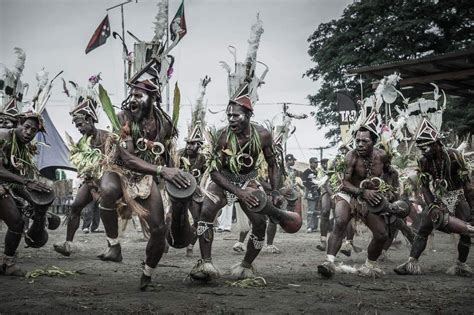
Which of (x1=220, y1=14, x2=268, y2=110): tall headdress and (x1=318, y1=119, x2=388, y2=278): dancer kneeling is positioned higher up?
(x1=220, y1=14, x2=268, y2=110): tall headdress

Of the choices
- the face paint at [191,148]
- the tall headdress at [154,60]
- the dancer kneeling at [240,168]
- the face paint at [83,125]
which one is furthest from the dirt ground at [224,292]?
the face paint at [191,148]

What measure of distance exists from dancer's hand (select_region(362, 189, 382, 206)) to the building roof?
584 cm

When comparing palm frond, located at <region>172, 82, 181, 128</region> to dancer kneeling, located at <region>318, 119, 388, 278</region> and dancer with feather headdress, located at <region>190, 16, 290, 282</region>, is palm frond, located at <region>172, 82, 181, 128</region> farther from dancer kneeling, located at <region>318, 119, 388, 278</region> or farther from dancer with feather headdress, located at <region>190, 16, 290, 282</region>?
dancer kneeling, located at <region>318, 119, 388, 278</region>

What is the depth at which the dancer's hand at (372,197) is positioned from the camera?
6582mm

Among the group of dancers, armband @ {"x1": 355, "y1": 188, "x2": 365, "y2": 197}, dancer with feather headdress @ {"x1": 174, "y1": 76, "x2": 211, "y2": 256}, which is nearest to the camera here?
the group of dancers

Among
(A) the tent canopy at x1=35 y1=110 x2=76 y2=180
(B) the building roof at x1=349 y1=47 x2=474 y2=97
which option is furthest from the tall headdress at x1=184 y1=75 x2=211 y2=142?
(A) the tent canopy at x1=35 y1=110 x2=76 y2=180

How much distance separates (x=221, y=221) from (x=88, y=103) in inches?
333

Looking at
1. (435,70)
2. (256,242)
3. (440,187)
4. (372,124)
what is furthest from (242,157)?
(435,70)

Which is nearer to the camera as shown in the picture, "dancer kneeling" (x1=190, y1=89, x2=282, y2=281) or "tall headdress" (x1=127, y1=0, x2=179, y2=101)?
"tall headdress" (x1=127, y1=0, x2=179, y2=101)

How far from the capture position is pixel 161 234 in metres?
5.16

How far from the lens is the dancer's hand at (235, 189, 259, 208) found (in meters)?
5.67

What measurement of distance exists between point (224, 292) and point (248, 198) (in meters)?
0.98

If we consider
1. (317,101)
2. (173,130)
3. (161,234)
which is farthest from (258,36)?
(317,101)

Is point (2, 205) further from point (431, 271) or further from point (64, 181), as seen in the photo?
point (64, 181)
